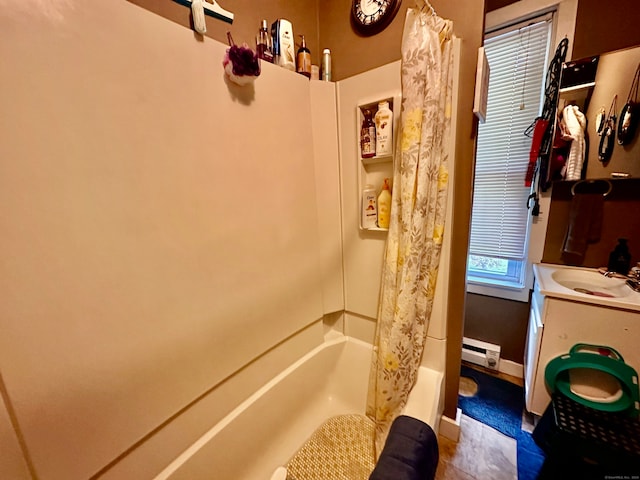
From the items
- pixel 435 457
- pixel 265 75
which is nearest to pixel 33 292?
pixel 265 75

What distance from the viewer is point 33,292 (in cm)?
60

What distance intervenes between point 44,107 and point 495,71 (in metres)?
2.43

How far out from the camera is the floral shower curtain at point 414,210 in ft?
3.20

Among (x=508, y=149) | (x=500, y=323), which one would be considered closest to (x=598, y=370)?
(x=500, y=323)

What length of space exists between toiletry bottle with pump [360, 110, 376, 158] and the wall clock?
383 millimetres

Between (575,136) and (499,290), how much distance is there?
111 cm

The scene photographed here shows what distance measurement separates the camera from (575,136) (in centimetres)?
150

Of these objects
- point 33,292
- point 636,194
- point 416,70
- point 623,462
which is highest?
point 416,70

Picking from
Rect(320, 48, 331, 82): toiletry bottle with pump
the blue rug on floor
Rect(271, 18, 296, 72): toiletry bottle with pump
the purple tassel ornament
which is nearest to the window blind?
the blue rug on floor

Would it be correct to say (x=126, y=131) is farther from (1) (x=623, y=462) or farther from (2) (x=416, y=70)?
(1) (x=623, y=462)

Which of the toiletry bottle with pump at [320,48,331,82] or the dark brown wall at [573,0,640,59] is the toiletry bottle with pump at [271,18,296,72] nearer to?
the toiletry bottle with pump at [320,48,331,82]

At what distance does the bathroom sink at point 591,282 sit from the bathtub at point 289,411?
105 centimetres

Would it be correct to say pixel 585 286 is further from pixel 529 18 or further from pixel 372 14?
pixel 372 14

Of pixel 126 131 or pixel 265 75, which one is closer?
pixel 126 131
